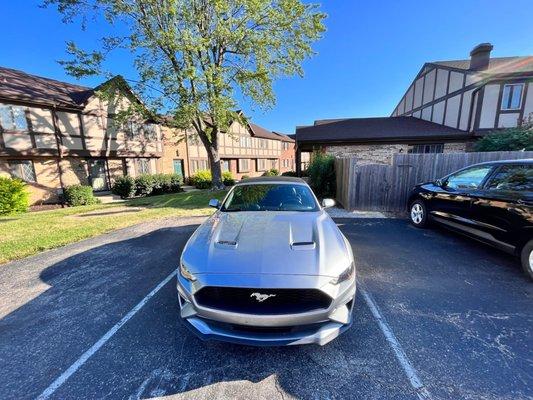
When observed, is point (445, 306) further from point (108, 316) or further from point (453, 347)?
point (108, 316)

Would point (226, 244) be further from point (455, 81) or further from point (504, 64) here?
point (504, 64)

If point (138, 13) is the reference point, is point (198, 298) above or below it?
below

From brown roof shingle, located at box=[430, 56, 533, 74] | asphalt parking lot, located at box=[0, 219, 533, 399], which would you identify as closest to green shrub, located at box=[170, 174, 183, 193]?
asphalt parking lot, located at box=[0, 219, 533, 399]

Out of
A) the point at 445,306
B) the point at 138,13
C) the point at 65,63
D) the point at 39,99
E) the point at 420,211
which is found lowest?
the point at 445,306

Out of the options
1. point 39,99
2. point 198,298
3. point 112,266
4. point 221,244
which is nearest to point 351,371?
point 198,298

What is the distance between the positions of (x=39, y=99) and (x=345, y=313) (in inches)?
722

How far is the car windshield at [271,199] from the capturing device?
12.3 ft

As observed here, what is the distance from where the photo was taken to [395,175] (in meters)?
8.29

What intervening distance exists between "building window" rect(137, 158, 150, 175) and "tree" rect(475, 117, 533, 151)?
21.9 m

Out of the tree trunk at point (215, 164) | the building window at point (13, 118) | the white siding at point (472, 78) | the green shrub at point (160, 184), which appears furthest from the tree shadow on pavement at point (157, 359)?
the white siding at point (472, 78)

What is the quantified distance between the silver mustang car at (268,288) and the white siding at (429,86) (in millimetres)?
20152

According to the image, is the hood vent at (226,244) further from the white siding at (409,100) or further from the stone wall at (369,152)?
the white siding at (409,100)

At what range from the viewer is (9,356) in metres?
2.39

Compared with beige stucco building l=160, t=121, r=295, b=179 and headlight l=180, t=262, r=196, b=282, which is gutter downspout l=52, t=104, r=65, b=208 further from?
headlight l=180, t=262, r=196, b=282
